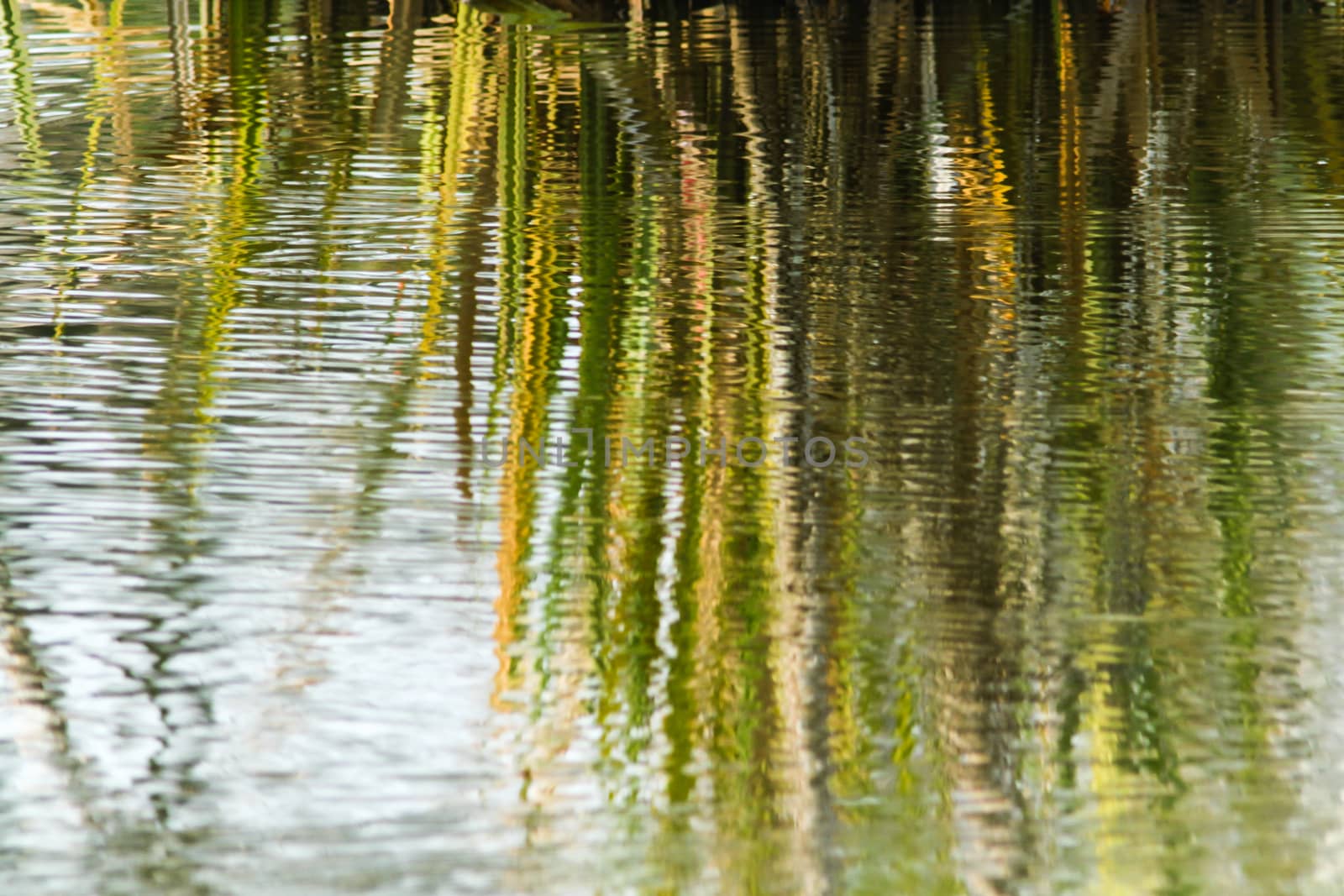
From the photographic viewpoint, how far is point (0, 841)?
610 millimetres

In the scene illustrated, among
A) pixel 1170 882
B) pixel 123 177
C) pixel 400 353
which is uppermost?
pixel 123 177

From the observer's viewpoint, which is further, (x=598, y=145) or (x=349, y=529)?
(x=598, y=145)

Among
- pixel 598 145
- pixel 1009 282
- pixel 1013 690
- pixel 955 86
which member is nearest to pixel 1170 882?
pixel 1013 690

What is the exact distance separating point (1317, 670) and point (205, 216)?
1.06m

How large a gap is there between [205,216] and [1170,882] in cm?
114

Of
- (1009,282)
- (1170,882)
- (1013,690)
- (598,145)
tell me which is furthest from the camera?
(598,145)

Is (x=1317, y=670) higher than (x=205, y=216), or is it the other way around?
(x=205, y=216)

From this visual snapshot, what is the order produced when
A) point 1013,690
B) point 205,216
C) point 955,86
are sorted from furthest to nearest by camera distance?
point 955,86 → point 205,216 → point 1013,690

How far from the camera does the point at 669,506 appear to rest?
3.05 feet

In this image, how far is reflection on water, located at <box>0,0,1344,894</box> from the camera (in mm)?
633

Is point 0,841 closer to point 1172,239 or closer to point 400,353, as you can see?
point 400,353

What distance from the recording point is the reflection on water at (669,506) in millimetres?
633

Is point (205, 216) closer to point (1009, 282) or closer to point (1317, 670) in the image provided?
point (1009, 282)

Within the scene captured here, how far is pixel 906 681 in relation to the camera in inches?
29.1
